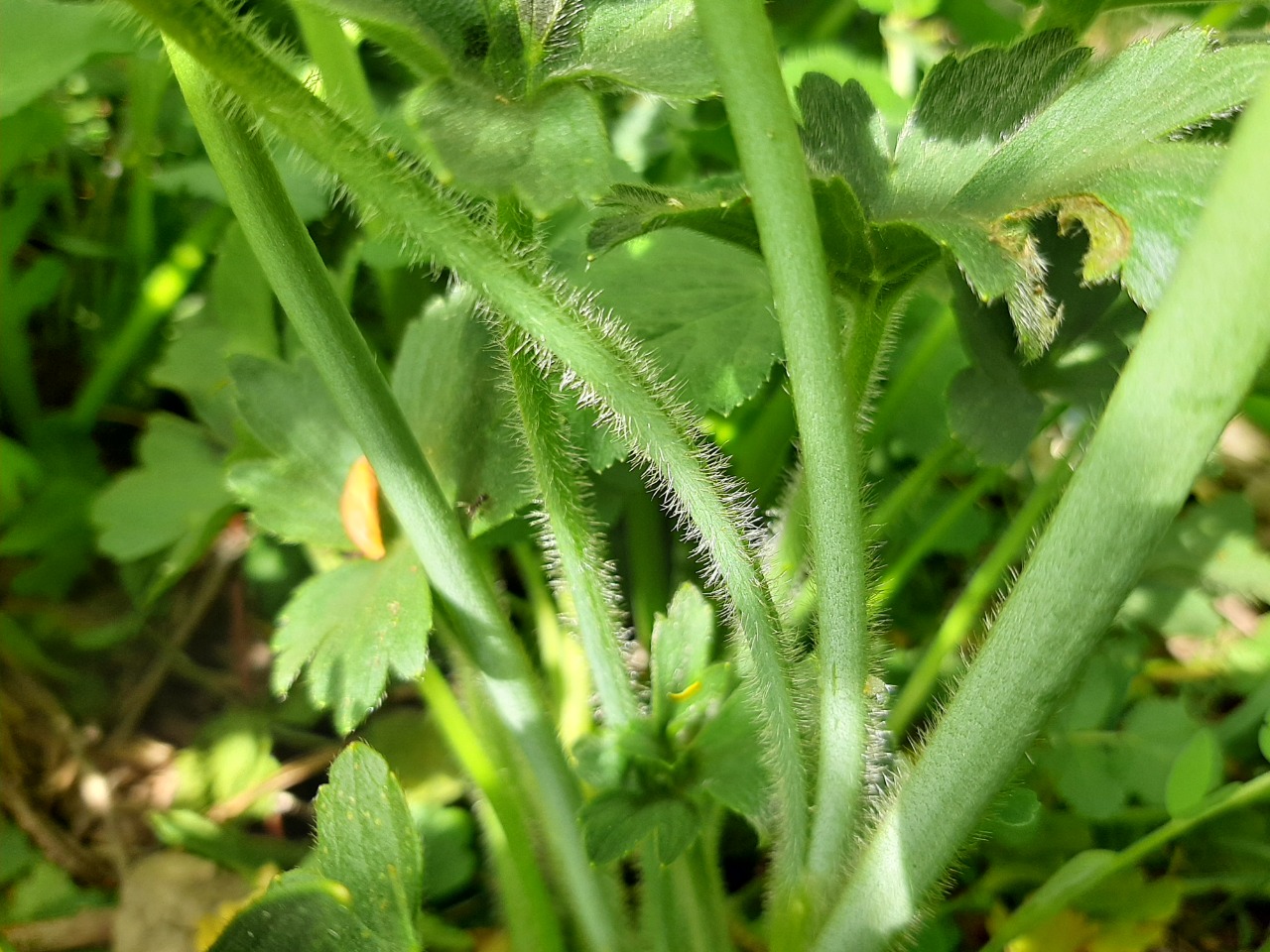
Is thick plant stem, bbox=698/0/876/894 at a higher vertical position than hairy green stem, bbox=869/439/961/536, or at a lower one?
higher

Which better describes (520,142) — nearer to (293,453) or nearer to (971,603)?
(293,453)

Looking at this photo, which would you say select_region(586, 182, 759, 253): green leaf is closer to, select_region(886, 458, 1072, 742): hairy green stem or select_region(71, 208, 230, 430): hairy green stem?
select_region(886, 458, 1072, 742): hairy green stem

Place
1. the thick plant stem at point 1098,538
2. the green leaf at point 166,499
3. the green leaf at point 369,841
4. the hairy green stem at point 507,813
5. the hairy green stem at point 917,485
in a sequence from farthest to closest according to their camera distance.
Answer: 1. the green leaf at point 166,499
2. the hairy green stem at point 917,485
3. the hairy green stem at point 507,813
4. the green leaf at point 369,841
5. the thick plant stem at point 1098,538

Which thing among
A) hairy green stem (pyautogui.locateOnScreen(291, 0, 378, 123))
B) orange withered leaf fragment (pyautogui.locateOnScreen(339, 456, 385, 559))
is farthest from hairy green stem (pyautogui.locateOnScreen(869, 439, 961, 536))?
hairy green stem (pyautogui.locateOnScreen(291, 0, 378, 123))

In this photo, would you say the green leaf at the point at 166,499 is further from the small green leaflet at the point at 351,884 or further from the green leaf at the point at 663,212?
the green leaf at the point at 663,212

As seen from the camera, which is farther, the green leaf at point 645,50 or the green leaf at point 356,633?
the green leaf at point 356,633

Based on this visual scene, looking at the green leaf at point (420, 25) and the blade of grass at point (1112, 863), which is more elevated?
the green leaf at point (420, 25)

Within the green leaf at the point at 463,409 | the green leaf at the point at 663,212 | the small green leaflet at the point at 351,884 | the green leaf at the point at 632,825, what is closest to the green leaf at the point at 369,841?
the small green leaflet at the point at 351,884
